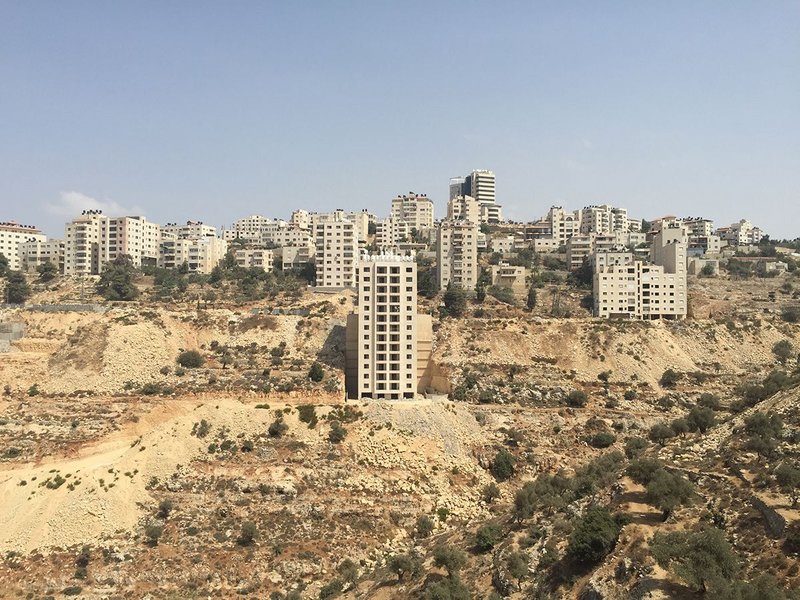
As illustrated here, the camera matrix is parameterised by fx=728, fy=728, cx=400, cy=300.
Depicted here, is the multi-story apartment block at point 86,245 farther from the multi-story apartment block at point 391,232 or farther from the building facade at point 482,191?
the building facade at point 482,191

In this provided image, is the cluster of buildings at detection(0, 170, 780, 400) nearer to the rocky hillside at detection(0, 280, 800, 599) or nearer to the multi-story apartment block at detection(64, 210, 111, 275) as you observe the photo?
the multi-story apartment block at detection(64, 210, 111, 275)

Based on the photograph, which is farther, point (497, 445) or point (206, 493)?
point (497, 445)

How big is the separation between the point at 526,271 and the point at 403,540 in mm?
55018

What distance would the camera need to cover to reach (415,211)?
134m

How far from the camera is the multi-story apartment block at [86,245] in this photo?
93.8 m

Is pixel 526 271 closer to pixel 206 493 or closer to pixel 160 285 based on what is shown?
pixel 160 285

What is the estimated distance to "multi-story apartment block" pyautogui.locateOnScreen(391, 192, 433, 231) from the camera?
13338cm

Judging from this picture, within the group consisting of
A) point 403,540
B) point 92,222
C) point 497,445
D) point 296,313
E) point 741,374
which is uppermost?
point 92,222

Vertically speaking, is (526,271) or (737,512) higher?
(526,271)

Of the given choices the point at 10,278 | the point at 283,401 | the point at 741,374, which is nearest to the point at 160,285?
the point at 10,278

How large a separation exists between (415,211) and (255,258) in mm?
40949

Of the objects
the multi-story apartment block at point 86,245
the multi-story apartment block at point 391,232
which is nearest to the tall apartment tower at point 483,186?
the multi-story apartment block at point 391,232

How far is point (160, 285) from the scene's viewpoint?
8706 centimetres

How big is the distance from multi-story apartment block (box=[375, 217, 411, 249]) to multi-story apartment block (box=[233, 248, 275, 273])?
23.3 m
